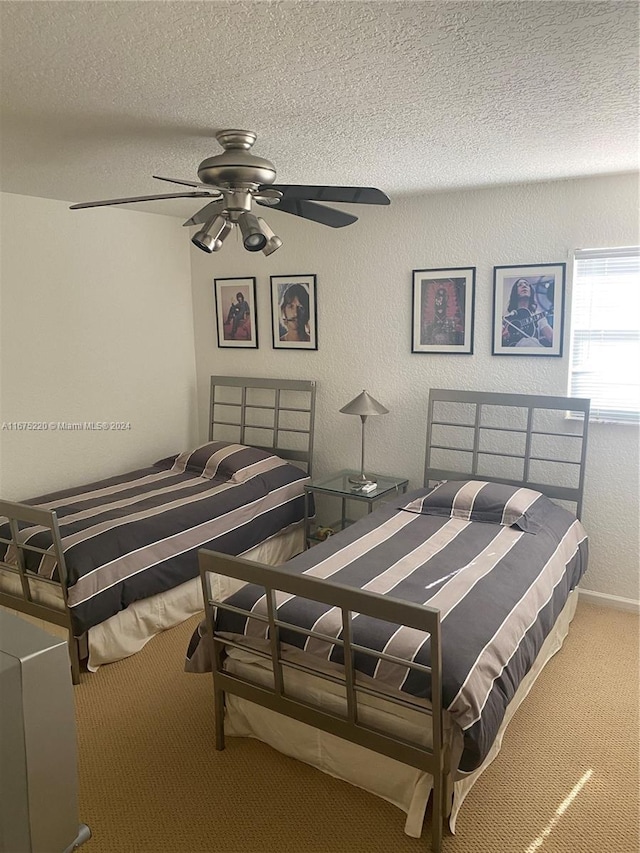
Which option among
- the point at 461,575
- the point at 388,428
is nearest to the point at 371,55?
the point at 461,575

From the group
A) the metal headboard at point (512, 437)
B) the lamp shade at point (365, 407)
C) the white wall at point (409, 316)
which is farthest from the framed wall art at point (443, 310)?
the lamp shade at point (365, 407)

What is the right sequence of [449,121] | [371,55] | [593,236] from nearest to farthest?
[371,55], [449,121], [593,236]

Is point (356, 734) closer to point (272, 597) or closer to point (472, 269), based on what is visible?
point (272, 597)

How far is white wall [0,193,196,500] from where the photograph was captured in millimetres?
3859

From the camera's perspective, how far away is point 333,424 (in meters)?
4.60

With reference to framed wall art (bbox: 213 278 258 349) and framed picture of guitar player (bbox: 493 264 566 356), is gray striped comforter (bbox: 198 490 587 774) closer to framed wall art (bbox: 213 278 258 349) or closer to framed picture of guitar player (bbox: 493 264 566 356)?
framed picture of guitar player (bbox: 493 264 566 356)

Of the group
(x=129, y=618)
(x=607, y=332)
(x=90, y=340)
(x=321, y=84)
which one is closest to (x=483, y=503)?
(x=607, y=332)

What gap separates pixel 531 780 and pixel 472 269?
9.10 feet

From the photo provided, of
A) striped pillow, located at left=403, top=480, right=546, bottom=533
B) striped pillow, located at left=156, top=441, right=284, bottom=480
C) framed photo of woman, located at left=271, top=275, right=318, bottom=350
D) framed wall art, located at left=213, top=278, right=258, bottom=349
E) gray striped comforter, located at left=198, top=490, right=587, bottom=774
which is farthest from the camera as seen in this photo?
framed wall art, located at left=213, top=278, right=258, bottom=349

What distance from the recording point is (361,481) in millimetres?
4129

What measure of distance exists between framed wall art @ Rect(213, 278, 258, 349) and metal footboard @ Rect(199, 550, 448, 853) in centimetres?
272

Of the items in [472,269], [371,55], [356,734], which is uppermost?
[371,55]

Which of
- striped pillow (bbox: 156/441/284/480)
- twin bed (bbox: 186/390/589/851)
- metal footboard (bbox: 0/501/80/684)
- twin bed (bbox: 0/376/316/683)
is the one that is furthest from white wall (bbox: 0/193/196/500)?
twin bed (bbox: 186/390/589/851)

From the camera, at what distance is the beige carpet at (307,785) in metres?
2.14
